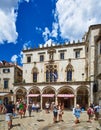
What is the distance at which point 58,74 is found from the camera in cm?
3944

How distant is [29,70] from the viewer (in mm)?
41812

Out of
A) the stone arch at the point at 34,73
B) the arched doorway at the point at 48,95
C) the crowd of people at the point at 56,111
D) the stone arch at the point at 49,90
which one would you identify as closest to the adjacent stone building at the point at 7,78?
the stone arch at the point at 34,73

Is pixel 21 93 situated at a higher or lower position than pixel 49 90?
lower

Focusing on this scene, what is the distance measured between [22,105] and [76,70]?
61.7 feet

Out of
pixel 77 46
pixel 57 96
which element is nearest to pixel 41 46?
pixel 77 46

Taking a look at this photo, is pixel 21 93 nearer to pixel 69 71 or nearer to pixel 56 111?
pixel 69 71

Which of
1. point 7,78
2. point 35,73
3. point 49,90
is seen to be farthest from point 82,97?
point 7,78

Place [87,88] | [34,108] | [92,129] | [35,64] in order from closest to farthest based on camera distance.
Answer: [92,129]
[34,108]
[87,88]
[35,64]

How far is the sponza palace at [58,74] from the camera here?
35.0 metres

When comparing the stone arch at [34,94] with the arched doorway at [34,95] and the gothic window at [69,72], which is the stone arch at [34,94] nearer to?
the arched doorway at [34,95]

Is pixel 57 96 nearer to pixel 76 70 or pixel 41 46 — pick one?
pixel 76 70

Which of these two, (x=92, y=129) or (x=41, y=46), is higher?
(x=41, y=46)

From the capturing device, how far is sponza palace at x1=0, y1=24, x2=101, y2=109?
35.0m

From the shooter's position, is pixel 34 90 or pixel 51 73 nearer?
pixel 34 90
